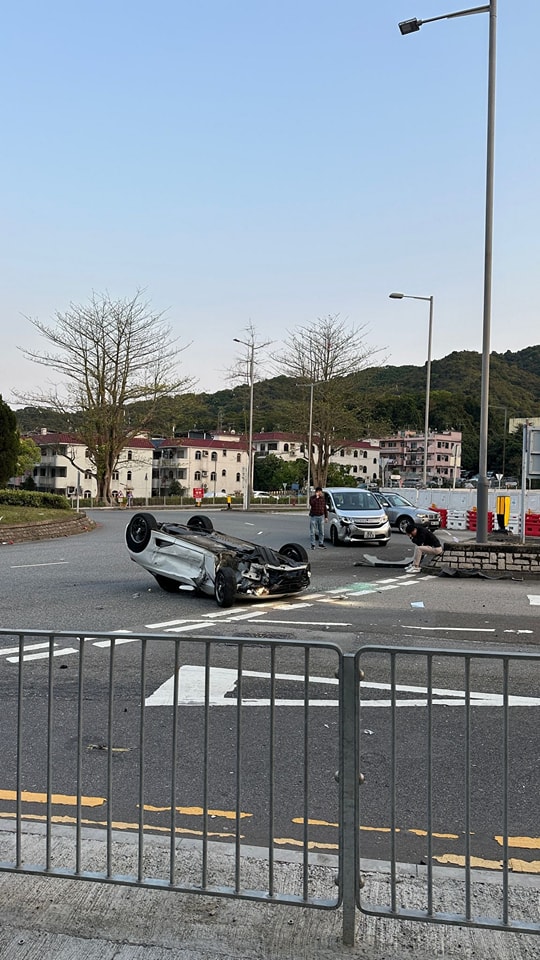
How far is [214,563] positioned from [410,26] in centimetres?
1150

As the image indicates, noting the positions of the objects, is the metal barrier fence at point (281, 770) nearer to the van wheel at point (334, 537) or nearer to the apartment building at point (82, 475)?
the van wheel at point (334, 537)

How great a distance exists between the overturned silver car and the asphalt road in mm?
271

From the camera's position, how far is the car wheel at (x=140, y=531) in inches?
520

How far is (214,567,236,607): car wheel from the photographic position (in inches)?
468

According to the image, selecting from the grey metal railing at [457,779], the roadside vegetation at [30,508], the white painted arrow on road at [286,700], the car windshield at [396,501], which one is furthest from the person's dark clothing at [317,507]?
the white painted arrow on road at [286,700]

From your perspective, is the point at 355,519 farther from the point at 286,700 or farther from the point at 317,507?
the point at 286,700

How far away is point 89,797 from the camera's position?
4.80m

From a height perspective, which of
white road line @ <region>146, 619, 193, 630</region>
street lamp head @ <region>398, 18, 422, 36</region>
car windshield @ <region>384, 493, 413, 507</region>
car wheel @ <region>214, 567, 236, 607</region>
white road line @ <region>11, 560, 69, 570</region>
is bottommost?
white road line @ <region>11, 560, 69, 570</region>

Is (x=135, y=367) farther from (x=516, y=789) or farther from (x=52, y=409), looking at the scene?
(x=516, y=789)

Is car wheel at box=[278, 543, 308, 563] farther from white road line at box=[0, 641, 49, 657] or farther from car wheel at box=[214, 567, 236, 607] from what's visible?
white road line at box=[0, 641, 49, 657]

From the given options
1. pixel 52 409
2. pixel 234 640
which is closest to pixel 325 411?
pixel 52 409

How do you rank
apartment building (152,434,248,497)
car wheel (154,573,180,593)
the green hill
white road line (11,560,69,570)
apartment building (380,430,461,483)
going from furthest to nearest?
apartment building (380,430,461,483) < apartment building (152,434,248,497) < the green hill < white road line (11,560,69,570) < car wheel (154,573,180,593)

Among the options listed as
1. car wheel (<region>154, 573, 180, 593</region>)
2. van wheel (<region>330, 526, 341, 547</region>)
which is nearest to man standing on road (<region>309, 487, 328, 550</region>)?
van wheel (<region>330, 526, 341, 547</region>)

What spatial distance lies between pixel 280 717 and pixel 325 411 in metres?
60.5
